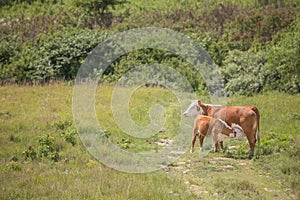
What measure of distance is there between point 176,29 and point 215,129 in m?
12.7

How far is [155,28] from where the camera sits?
2238 cm

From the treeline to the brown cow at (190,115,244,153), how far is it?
16.9ft

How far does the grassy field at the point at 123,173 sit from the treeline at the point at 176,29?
3.24m

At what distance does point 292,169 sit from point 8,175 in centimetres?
541

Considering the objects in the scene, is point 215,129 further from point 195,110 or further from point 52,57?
point 52,57

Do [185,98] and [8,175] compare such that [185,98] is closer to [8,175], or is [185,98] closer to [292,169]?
[292,169]

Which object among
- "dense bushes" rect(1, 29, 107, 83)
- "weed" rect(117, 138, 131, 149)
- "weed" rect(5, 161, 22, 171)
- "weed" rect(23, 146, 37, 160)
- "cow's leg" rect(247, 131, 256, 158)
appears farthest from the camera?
"dense bushes" rect(1, 29, 107, 83)

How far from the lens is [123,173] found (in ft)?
30.0

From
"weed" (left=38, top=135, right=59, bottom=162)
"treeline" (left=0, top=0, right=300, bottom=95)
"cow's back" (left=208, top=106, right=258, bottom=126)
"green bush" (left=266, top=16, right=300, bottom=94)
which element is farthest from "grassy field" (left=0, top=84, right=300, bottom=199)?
"treeline" (left=0, top=0, right=300, bottom=95)

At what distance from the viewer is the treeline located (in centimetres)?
1814

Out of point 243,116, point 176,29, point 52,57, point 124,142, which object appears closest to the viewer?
point 243,116

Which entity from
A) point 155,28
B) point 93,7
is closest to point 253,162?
point 155,28

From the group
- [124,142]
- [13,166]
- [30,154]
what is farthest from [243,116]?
[13,166]

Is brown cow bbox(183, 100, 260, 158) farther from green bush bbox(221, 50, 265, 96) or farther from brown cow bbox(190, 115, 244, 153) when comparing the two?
green bush bbox(221, 50, 265, 96)
